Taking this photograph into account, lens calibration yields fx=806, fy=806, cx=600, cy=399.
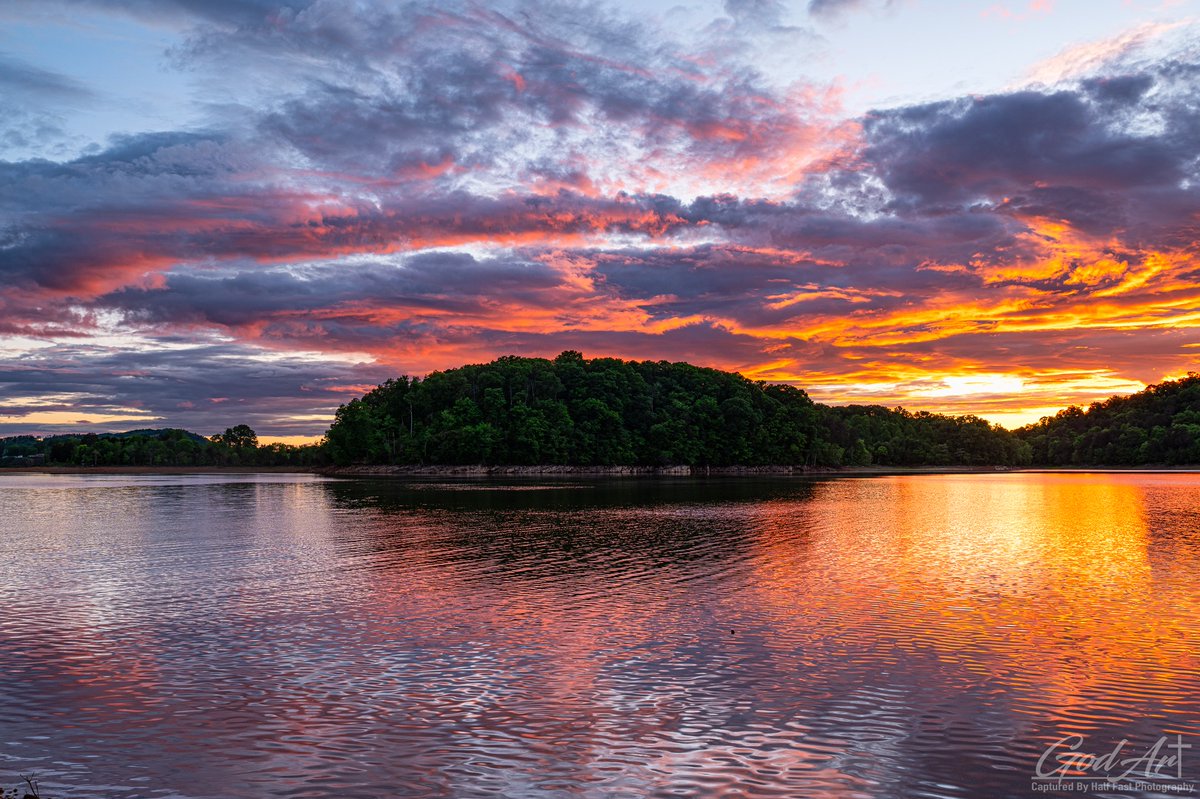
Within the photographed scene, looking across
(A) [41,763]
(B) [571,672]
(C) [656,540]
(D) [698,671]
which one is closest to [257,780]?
(A) [41,763]

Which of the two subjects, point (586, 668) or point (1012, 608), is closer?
point (586, 668)

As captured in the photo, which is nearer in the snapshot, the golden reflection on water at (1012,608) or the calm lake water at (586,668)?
the calm lake water at (586,668)

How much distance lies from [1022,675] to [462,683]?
13.1 m

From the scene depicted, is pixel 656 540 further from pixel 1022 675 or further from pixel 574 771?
pixel 574 771

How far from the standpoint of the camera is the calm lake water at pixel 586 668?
13.4 meters

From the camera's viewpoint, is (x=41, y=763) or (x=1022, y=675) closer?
(x=41, y=763)

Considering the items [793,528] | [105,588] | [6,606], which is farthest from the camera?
[793,528]

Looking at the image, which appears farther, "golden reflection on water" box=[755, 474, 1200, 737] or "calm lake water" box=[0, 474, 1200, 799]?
"golden reflection on water" box=[755, 474, 1200, 737]

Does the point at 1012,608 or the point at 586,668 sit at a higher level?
the point at 586,668

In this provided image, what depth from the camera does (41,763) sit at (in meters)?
13.5

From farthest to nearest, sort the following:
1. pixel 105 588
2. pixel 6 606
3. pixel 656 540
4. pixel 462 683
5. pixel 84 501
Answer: pixel 84 501, pixel 656 540, pixel 105 588, pixel 6 606, pixel 462 683

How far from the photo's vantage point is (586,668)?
64.6 feet

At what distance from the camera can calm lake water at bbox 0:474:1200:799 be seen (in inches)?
527

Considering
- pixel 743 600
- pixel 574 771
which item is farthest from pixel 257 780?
pixel 743 600
